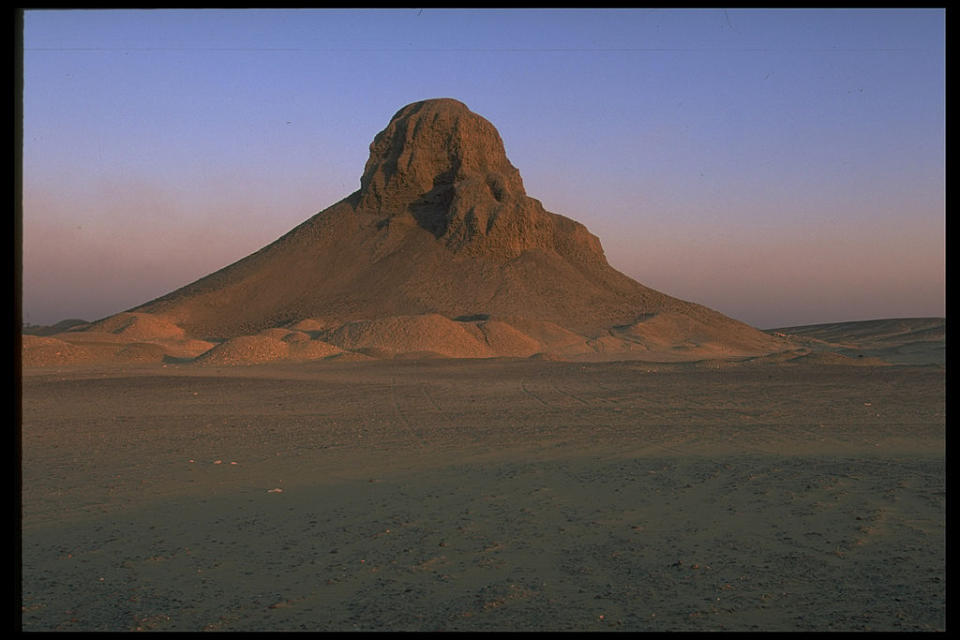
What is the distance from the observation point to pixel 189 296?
77.8 meters

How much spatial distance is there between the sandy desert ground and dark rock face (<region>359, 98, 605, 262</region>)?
198 feet

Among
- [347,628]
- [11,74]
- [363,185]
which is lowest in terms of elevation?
[347,628]

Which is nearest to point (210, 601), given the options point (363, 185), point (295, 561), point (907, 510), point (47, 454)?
point (295, 561)

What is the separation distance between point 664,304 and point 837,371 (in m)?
45.4

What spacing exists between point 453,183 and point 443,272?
13.1 m

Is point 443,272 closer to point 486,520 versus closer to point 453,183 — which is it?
point 453,183

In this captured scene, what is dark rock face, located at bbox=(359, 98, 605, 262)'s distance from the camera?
76.8 metres

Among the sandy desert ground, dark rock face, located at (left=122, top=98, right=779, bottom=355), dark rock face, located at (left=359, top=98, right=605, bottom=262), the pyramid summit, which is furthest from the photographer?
dark rock face, located at (left=359, top=98, right=605, bottom=262)

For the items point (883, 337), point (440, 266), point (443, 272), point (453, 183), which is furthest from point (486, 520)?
point (883, 337)

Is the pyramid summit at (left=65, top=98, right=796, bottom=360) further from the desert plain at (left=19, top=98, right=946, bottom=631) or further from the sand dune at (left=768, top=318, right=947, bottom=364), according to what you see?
the desert plain at (left=19, top=98, right=946, bottom=631)

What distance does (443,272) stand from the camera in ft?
240

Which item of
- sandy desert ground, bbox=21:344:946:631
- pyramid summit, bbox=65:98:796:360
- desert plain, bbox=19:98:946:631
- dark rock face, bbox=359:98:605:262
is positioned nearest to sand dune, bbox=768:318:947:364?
pyramid summit, bbox=65:98:796:360

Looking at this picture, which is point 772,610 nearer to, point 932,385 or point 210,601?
point 210,601

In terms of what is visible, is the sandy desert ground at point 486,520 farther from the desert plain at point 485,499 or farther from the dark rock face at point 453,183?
the dark rock face at point 453,183
